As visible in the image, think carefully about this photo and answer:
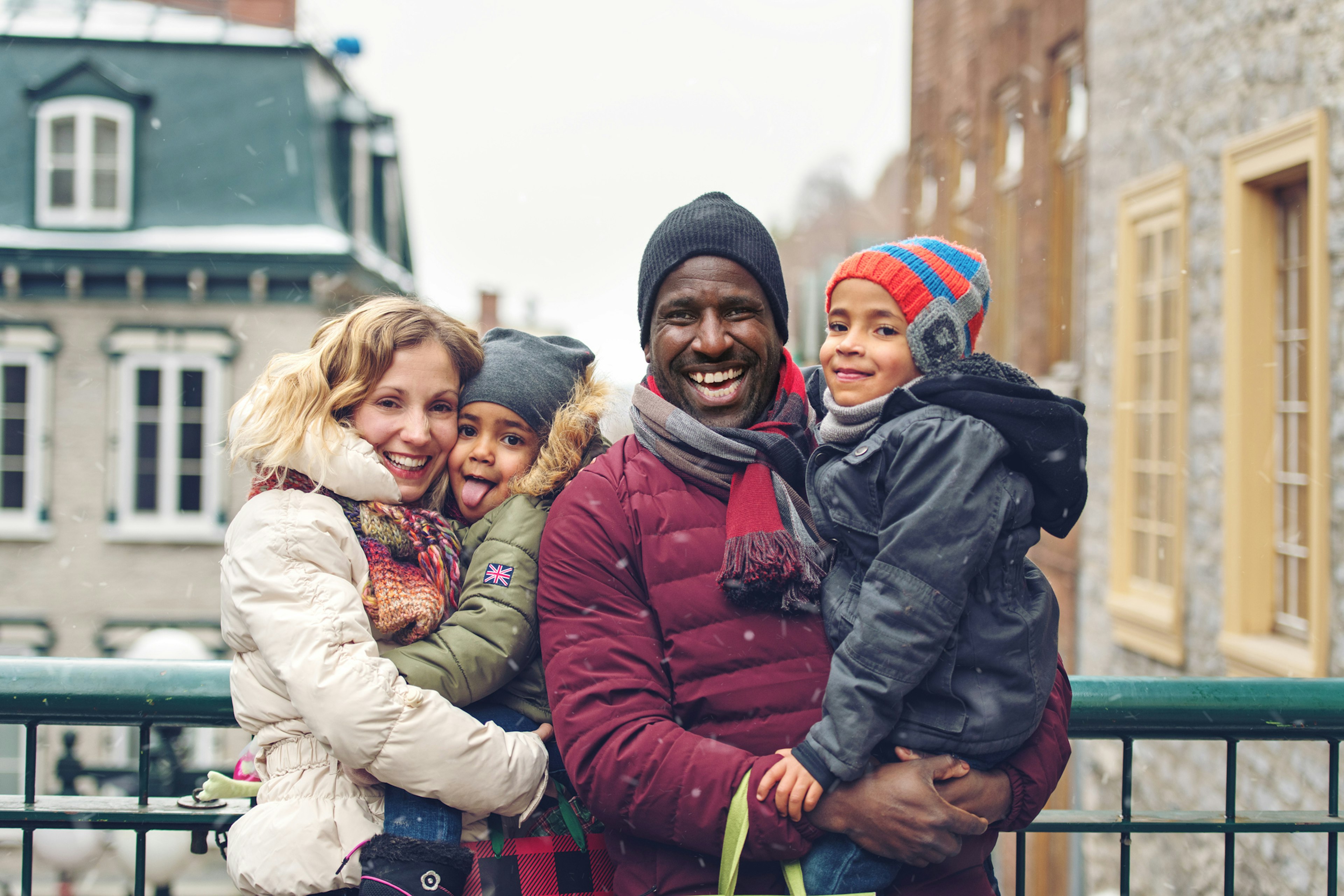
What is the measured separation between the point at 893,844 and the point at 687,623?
0.52 meters

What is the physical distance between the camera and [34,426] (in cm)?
1486

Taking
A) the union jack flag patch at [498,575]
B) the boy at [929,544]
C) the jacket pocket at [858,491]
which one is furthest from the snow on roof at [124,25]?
the jacket pocket at [858,491]

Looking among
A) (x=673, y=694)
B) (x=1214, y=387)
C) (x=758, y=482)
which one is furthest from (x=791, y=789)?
(x=1214, y=387)

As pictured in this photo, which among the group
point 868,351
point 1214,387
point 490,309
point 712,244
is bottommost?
point 868,351

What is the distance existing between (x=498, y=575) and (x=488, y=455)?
316 millimetres

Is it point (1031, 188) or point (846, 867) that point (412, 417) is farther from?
point (1031, 188)

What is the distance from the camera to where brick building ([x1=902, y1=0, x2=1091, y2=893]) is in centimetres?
966

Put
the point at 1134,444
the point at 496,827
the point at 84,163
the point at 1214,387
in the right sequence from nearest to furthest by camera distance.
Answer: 1. the point at 496,827
2. the point at 1214,387
3. the point at 1134,444
4. the point at 84,163

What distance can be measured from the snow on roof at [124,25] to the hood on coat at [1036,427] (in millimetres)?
16117

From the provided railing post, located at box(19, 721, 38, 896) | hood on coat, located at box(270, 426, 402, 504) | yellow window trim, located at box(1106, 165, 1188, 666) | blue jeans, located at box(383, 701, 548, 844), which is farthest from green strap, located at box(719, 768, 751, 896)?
yellow window trim, located at box(1106, 165, 1188, 666)

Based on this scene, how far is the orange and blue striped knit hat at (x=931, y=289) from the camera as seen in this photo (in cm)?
198

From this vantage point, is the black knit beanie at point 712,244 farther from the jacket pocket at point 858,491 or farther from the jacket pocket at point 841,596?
the jacket pocket at point 841,596

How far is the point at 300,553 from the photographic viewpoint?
1835 mm

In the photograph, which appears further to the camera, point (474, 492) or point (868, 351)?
point (474, 492)
